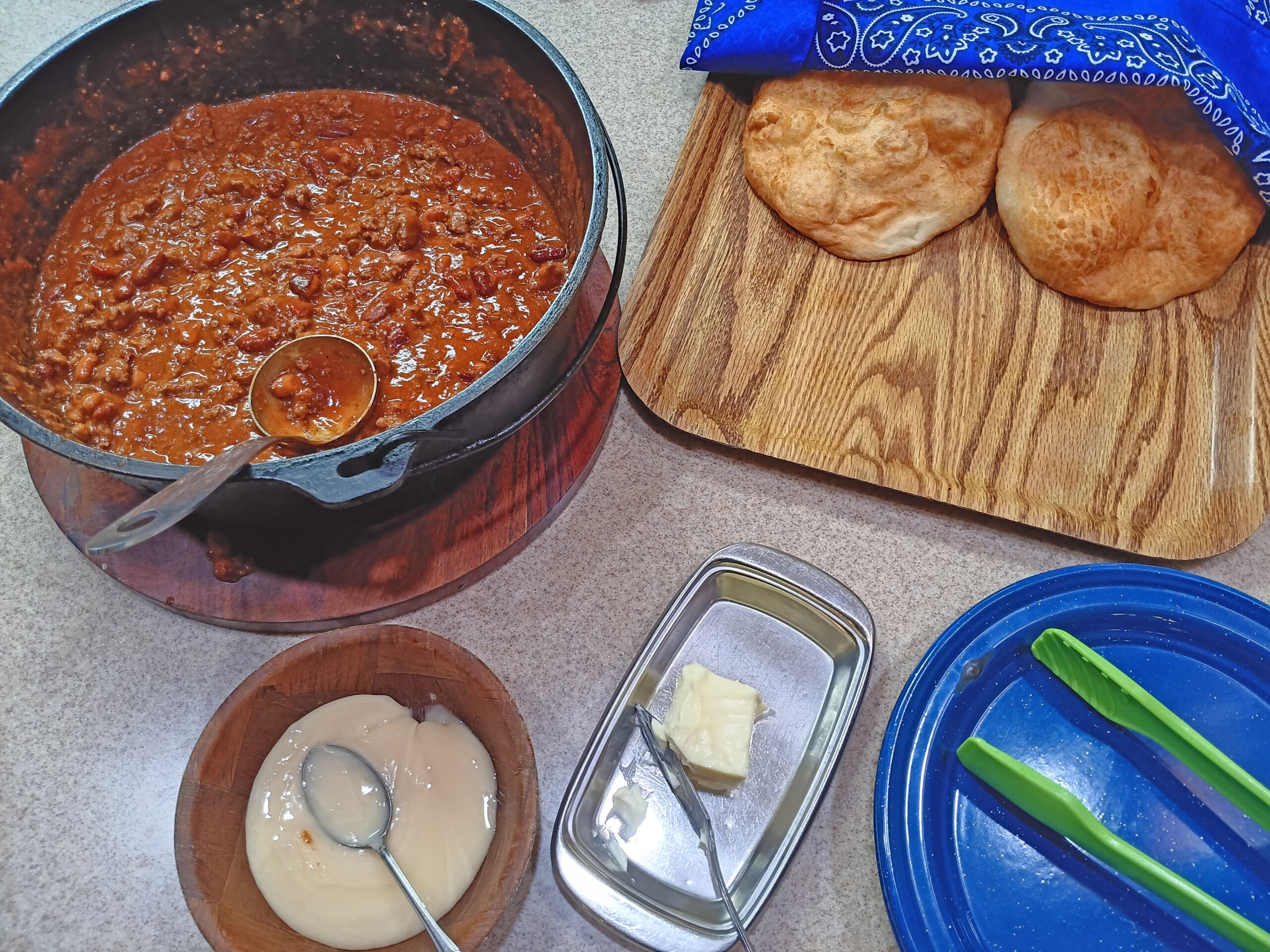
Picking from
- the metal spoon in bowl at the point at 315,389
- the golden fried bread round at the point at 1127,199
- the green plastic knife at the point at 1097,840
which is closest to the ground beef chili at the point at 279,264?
the metal spoon in bowl at the point at 315,389

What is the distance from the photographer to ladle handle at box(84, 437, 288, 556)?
854 millimetres

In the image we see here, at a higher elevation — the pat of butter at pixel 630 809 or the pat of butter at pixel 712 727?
the pat of butter at pixel 712 727

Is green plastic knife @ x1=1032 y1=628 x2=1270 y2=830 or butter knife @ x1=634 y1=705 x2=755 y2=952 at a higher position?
green plastic knife @ x1=1032 y1=628 x2=1270 y2=830

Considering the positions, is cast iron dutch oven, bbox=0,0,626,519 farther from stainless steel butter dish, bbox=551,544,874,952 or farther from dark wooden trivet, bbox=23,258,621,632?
stainless steel butter dish, bbox=551,544,874,952

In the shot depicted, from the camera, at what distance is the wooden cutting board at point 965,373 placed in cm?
138

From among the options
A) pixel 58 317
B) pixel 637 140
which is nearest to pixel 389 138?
pixel 637 140

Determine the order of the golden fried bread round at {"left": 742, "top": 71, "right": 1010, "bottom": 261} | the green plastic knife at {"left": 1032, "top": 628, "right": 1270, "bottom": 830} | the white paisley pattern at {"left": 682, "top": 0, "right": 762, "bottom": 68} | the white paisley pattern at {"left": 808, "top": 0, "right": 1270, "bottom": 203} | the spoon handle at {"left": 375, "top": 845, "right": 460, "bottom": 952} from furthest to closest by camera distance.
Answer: the white paisley pattern at {"left": 682, "top": 0, "right": 762, "bottom": 68}
the golden fried bread round at {"left": 742, "top": 71, "right": 1010, "bottom": 261}
the white paisley pattern at {"left": 808, "top": 0, "right": 1270, "bottom": 203}
the green plastic knife at {"left": 1032, "top": 628, "right": 1270, "bottom": 830}
the spoon handle at {"left": 375, "top": 845, "right": 460, "bottom": 952}

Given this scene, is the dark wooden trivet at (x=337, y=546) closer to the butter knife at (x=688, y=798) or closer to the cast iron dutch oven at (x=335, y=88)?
the cast iron dutch oven at (x=335, y=88)

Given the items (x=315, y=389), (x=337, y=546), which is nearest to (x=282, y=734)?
(x=337, y=546)

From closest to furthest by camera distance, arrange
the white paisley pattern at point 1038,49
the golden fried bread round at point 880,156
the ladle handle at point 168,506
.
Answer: the ladle handle at point 168,506 → the white paisley pattern at point 1038,49 → the golden fried bread round at point 880,156

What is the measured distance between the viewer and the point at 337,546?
1.31 m

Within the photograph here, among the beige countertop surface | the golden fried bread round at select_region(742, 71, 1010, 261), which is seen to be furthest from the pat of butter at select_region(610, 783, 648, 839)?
the golden fried bread round at select_region(742, 71, 1010, 261)

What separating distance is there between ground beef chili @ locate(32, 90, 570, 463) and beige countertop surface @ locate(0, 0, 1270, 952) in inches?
11.6

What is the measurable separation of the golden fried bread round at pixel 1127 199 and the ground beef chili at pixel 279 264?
0.84 meters
